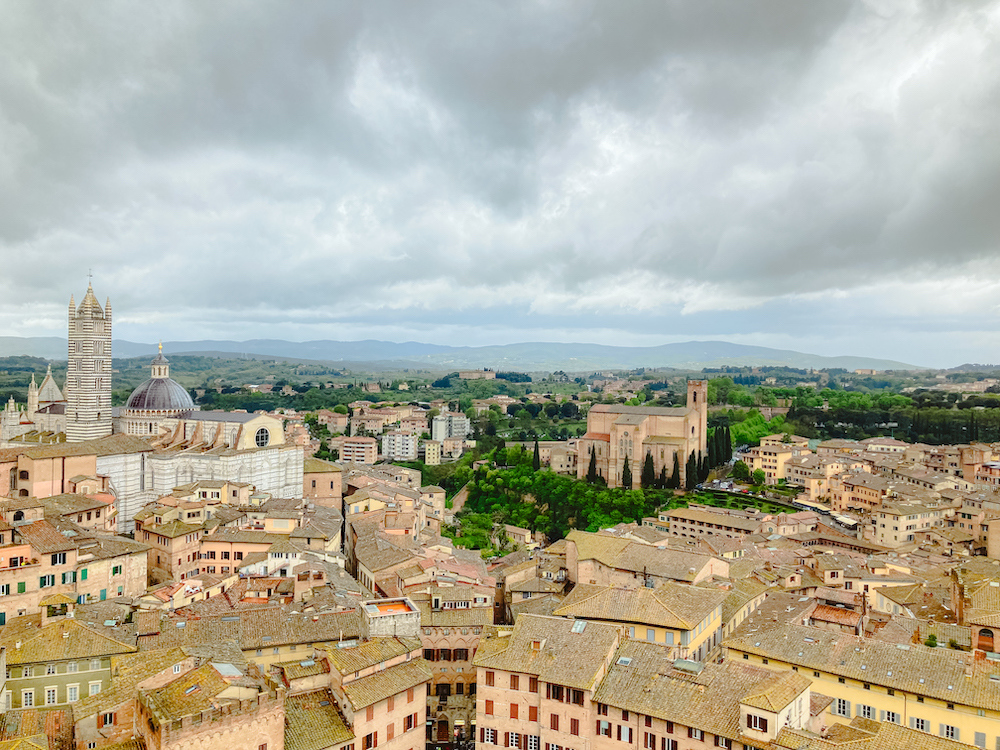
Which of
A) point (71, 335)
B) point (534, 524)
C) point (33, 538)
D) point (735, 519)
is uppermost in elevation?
point (71, 335)

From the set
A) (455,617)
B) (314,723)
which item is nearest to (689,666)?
(314,723)

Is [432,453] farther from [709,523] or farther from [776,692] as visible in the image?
[776,692]

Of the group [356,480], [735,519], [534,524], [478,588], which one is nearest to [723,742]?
[478,588]

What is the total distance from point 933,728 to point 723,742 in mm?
8596

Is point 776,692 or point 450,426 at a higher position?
point 776,692

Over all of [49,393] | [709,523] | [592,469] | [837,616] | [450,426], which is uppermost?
[49,393]

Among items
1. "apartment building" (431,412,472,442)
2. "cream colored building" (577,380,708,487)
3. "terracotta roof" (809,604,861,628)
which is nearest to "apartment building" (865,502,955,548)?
"cream colored building" (577,380,708,487)

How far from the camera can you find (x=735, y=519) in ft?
195

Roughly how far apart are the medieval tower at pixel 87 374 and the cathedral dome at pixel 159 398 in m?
3.22

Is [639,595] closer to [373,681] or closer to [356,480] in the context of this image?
[373,681]

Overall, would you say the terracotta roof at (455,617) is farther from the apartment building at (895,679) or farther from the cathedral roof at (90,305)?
the cathedral roof at (90,305)

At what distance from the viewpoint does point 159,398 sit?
209ft

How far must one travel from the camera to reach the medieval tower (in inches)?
2349

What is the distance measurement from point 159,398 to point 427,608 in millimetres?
40394
